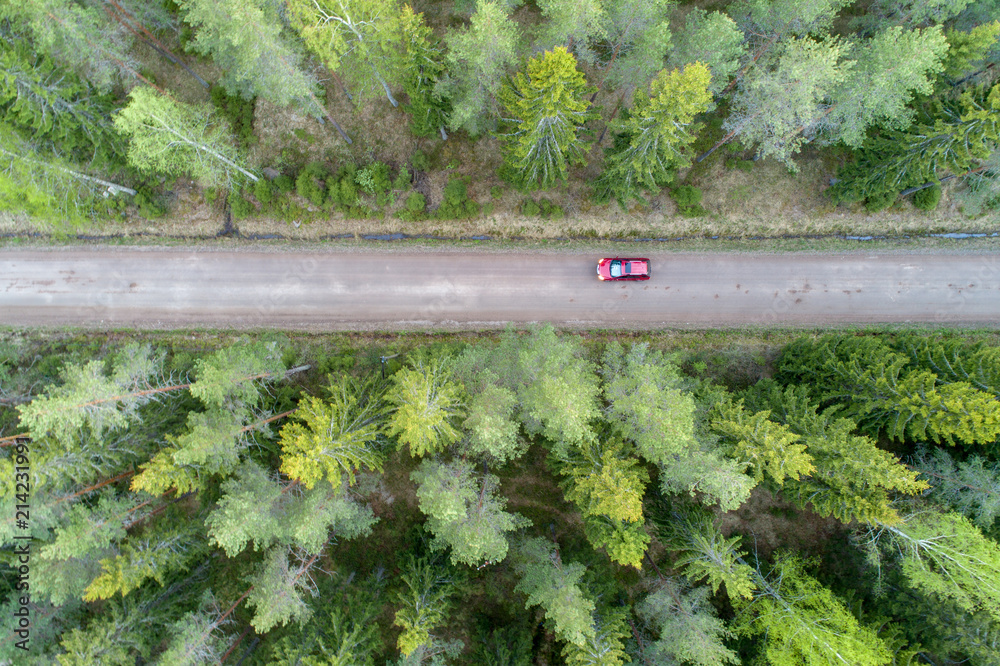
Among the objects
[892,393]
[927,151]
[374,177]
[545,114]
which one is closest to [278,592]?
[374,177]

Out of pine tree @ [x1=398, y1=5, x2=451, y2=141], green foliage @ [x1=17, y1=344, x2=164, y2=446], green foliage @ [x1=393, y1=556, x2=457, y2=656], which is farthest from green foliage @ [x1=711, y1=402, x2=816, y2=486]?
green foliage @ [x1=17, y1=344, x2=164, y2=446]

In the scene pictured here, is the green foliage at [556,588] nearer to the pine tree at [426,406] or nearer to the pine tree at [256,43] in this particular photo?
the pine tree at [426,406]

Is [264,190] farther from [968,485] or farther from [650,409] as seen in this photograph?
[968,485]

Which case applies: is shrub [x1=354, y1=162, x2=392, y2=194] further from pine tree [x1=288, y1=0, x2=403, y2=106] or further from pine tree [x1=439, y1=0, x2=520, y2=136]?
pine tree [x1=288, y1=0, x2=403, y2=106]

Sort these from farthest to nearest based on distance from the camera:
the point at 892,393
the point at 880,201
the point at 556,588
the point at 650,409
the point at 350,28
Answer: the point at 880,201 < the point at 556,588 < the point at 892,393 < the point at 350,28 < the point at 650,409

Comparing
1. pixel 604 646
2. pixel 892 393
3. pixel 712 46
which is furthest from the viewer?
pixel 712 46

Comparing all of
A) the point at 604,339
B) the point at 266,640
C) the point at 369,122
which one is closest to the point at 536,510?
the point at 604,339

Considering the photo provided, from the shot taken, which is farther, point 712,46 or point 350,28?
point 712,46

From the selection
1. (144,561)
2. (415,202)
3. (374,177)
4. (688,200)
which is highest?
(374,177)

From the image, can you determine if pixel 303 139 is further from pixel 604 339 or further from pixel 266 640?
pixel 266 640
